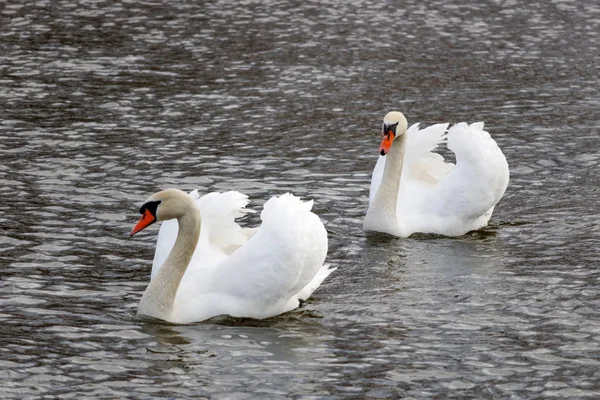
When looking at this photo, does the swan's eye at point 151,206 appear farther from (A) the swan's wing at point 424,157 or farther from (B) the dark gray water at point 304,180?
(A) the swan's wing at point 424,157

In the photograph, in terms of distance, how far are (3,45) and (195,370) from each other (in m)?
15.5

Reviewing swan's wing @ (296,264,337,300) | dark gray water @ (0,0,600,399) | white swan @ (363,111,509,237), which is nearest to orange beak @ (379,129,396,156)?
white swan @ (363,111,509,237)

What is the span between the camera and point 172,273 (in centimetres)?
1090

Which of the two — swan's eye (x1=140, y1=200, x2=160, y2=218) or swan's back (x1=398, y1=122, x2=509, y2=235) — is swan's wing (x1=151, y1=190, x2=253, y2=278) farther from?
swan's back (x1=398, y1=122, x2=509, y2=235)

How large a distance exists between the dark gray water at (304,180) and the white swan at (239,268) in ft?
0.63

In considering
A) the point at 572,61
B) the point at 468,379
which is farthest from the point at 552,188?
the point at 572,61

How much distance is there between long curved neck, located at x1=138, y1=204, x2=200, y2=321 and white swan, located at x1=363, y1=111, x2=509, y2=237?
10.4ft

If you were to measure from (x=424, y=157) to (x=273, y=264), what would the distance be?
457 cm

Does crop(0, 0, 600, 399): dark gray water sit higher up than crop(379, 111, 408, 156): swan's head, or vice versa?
crop(379, 111, 408, 156): swan's head

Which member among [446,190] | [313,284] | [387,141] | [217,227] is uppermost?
[387,141]

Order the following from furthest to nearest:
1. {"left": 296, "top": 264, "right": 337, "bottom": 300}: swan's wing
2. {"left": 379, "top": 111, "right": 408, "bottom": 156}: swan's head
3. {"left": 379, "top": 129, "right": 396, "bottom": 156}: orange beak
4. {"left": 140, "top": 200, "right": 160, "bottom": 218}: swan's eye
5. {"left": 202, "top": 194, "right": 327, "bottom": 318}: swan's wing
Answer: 1. {"left": 379, "top": 111, "right": 408, "bottom": 156}: swan's head
2. {"left": 379, "top": 129, "right": 396, "bottom": 156}: orange beak
3. {"left": 296, "top": 264, "right": 337, "bottom": 300}: swan's wing
4. {"left": 140, "top": 200, "right": 160, "bottom": 218}: swan's eye
5. {"left": 202, "top": 194, "right": 327, "bottom": 318}: swan's wing

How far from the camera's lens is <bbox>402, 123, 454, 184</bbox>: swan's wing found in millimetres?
14586

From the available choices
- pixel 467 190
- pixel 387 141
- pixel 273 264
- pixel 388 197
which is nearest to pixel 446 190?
pixel 467 190

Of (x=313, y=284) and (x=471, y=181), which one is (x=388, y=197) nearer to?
(x=471, y=181)
